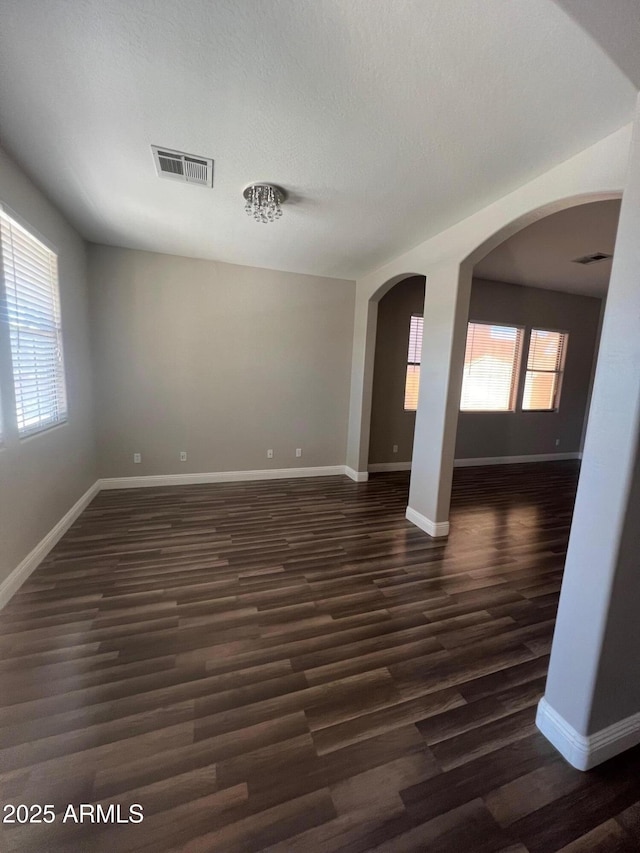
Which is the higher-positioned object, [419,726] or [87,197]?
[87,197]

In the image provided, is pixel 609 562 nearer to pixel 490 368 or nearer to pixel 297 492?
pixel 297 492

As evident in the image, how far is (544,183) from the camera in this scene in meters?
2.11

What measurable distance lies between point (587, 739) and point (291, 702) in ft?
3.93

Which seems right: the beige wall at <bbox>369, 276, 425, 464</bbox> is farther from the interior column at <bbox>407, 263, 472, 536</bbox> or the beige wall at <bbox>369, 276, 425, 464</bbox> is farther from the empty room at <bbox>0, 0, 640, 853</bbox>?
the interior column at <bbox>407, 263, 472, 536</bbox>

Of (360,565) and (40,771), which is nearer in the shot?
(40,771)

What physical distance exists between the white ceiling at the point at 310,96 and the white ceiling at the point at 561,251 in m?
1.12

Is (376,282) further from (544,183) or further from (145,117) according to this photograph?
(145,117)

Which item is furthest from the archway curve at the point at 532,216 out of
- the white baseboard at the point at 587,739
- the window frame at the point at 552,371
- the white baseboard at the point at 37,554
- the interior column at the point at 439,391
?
the white baseboard at the point at 37,554

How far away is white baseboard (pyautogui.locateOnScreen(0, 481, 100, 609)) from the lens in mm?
2150

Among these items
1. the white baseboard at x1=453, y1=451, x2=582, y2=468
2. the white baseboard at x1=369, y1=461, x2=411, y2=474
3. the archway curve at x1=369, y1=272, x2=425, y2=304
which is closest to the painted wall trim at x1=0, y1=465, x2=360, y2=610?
the white baseboard at x1=369, y1=461, x2=411, y2=474

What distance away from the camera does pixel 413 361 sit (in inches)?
210

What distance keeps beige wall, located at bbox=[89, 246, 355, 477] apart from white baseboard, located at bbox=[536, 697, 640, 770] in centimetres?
383

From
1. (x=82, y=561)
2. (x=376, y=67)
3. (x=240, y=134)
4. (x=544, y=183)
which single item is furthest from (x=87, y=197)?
(x=544, y=183)

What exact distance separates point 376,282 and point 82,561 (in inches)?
165
